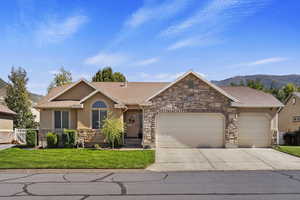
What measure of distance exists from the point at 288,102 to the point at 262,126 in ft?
53.7

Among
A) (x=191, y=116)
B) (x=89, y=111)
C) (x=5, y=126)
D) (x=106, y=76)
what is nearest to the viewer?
(x=191, y=116)

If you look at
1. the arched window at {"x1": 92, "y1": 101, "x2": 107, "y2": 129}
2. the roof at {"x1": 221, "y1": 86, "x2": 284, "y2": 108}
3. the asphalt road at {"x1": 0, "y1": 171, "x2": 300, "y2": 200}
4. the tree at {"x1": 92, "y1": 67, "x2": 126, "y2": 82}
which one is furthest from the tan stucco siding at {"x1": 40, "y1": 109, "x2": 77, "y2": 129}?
the tree at {"x1": 92, "y1": 67, "x2": 126, "y2": 82}

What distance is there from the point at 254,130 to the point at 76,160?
1235 cm

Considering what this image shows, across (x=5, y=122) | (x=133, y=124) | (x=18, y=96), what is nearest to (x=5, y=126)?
(x=5, y=122)

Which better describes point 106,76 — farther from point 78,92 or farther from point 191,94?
point 191,94

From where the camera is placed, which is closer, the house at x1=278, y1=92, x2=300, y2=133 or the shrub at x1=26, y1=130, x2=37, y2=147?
the shrub at x1=26, y1=130, x2=37, y2=147

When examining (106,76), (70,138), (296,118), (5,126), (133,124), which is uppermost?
(106,76)

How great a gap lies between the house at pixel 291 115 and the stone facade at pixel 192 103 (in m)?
14.8

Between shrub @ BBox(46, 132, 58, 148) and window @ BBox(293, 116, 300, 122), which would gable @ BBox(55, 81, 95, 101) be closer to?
Result: shrub @ BBox(46, 132, 58, 148)

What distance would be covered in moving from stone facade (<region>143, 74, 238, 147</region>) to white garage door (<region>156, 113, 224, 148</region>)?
14.7 inches

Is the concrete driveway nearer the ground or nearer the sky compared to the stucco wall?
nearer the ground

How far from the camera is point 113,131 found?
2102cm

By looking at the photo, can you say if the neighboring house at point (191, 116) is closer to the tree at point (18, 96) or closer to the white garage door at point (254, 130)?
the white garage door at point (254, 130)

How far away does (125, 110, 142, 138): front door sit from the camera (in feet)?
83.3
